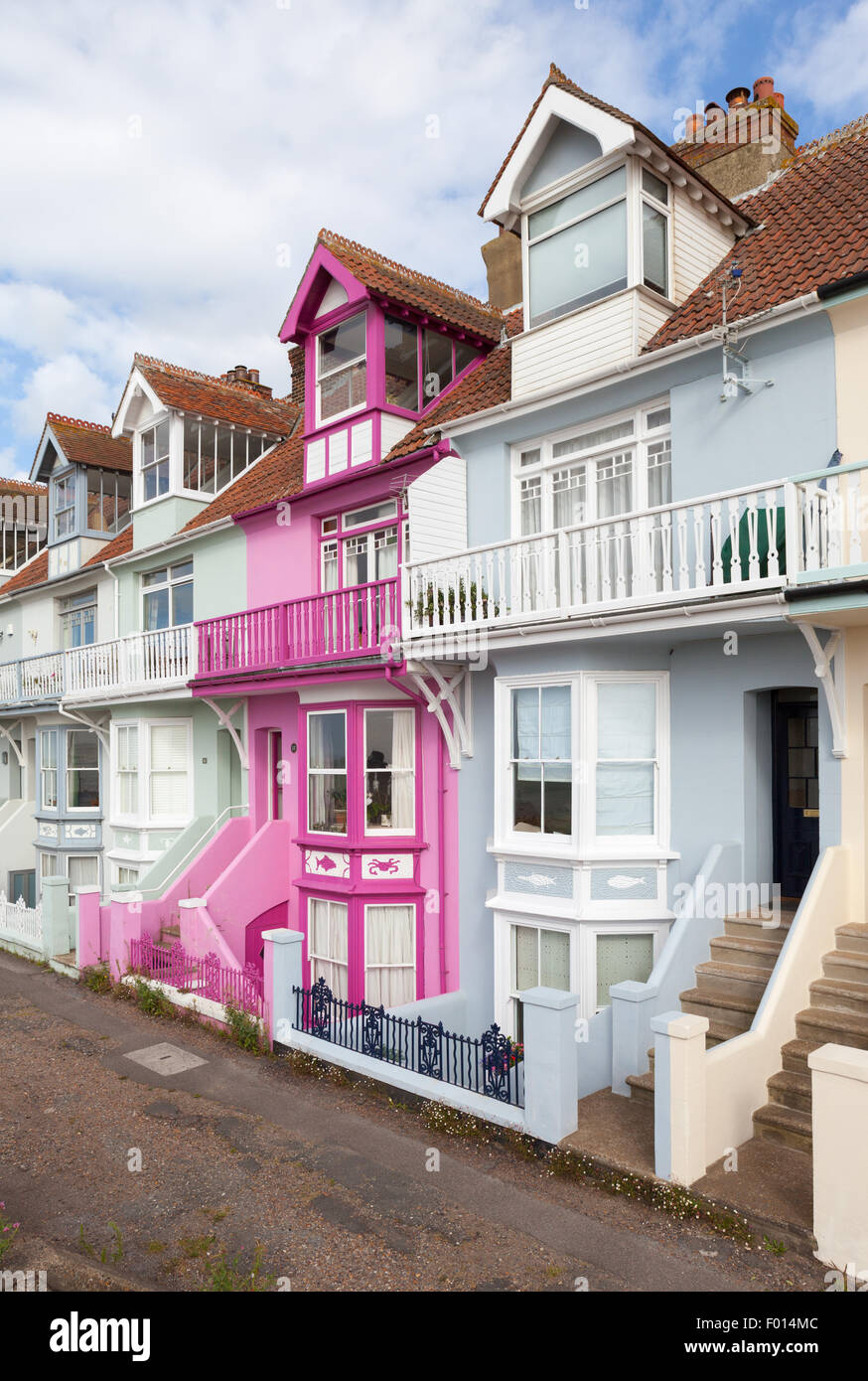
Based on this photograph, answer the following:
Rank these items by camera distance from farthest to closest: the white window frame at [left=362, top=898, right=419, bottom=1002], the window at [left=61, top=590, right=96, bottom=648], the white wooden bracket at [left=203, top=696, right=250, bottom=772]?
the window at [left=61, top=590, right=96, bottom=648] → the white wooden bracket at [left=203, top=696, right=250, bottom=772] → the white window frame at [left=362, top=898, right=419, bottom=1002]

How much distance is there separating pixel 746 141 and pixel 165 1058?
1605 centimetres

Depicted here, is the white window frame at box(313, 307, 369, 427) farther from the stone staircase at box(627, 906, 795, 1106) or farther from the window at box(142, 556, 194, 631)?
the stone staircase at box(627, 906, 795, 1106)

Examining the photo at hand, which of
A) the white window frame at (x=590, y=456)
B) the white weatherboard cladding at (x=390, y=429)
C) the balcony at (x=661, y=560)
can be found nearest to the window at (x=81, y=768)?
the white weatherboard cladding at (x=390, y=429)

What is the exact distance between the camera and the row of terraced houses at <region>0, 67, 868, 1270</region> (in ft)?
26.3

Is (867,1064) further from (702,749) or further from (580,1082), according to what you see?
(702,749)

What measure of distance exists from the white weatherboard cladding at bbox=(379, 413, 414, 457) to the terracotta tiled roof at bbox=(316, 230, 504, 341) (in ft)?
5.46

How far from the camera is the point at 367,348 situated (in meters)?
13.3

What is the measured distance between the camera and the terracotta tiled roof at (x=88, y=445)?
70.2 feet

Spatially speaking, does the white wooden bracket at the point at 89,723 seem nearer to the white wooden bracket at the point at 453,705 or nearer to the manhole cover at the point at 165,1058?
the manhole cover at the point at 165,1058

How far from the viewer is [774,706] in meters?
9.72

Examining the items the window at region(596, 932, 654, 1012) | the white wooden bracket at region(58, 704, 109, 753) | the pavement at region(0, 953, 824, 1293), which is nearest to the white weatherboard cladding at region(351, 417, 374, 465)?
the window at region(596, 932, 654, 1012)

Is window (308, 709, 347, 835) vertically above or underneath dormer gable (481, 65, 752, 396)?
underneath

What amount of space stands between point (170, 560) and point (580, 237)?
10.7m

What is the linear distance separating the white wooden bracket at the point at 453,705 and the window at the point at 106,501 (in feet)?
44.1
